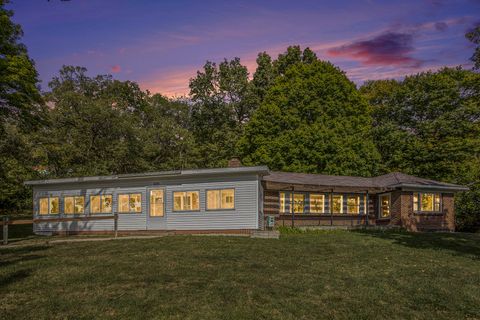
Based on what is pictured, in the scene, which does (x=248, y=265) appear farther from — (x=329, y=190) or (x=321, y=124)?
(x=321, y=124)

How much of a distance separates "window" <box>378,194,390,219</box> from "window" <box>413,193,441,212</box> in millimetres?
1999

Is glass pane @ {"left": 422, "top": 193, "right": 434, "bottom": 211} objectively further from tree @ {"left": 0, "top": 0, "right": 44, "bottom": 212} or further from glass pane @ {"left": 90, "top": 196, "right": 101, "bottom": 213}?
tree @ {"left": 0, "top": 0, "right": 44, "bottom": 212}

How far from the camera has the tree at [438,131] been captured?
3512cm

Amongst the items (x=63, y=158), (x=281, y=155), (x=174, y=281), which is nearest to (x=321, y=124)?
(x=281, y=155)

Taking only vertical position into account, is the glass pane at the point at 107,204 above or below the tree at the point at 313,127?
below

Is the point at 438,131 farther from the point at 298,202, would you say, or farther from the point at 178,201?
the point at 178,201

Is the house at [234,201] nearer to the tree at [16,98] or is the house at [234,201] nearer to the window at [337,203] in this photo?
the window at [337,203]

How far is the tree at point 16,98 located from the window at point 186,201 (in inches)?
540

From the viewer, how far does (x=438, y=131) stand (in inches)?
1506

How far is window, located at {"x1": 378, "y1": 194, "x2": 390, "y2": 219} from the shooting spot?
29234 mm

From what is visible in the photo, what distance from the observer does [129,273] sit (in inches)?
450

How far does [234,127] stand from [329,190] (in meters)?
22.8

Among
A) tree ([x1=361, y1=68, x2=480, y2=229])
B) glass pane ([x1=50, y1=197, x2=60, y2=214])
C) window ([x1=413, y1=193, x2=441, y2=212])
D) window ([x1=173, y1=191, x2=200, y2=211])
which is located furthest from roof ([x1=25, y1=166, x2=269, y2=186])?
tree ([x1=361, y1=68, x2=480, y2=229])

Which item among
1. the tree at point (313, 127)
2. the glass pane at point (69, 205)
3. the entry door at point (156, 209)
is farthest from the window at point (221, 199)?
the tree at point (313, 127)
